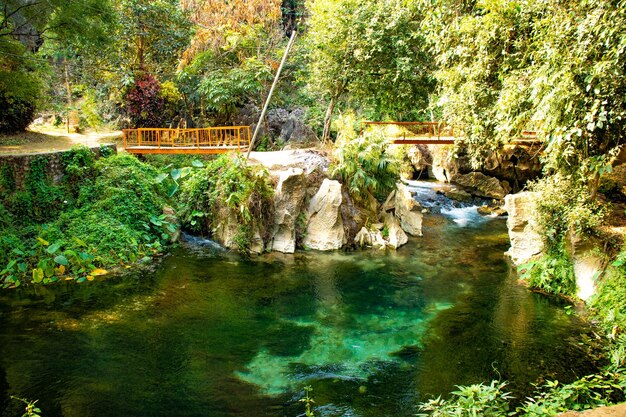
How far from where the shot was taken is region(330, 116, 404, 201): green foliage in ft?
53.5

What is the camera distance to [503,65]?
12.9 metres

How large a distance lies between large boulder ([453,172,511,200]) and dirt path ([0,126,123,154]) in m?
16.5

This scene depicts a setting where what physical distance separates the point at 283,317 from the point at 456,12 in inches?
411

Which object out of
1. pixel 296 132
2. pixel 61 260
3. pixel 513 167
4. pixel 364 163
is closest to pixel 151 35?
pixel 296 132

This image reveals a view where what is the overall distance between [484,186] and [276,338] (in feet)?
55.5

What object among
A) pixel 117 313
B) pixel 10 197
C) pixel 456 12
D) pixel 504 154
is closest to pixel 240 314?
pixel 117 313

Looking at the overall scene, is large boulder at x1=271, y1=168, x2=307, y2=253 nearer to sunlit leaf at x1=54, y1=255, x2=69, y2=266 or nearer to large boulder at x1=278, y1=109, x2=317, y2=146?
sunlit leaf at x1=54, y1=255, x2=69, y2=266

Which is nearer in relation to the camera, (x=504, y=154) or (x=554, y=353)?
(x=554, y=353)

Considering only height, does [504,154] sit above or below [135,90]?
below

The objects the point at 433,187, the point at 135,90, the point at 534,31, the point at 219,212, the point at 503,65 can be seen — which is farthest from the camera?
the point at 433,187

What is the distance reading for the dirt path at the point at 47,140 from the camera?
17297 millimetres

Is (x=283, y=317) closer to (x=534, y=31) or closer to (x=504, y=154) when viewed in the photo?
(x=534, y=31)

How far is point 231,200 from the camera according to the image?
14.6m

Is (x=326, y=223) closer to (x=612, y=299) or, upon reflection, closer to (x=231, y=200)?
(x=231, y=200)
